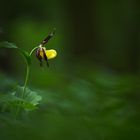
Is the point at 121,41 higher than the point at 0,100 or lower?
higher

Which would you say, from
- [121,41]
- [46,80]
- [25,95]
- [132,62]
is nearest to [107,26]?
[121,41]

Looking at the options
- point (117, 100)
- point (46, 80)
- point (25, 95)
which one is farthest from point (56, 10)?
point (25, 95)

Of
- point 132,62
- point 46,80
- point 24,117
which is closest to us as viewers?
point 24,117

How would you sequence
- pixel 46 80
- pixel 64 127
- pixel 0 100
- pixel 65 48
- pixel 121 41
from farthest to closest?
pixel 121 41, pixel 65 48, pixel 46 80, pixel 0 100, pixel 64 127

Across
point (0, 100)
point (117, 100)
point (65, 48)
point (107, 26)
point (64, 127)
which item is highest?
point (107, 26)

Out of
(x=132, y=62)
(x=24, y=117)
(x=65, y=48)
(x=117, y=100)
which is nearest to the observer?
(x=24, y=117)

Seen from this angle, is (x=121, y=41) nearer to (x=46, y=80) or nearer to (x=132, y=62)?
(x=132, y=62)

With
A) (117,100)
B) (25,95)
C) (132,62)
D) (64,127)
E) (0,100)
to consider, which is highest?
(132,62)

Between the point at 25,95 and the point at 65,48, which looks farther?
the point at 65,48

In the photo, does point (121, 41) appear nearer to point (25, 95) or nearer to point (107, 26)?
point (107, 26)
